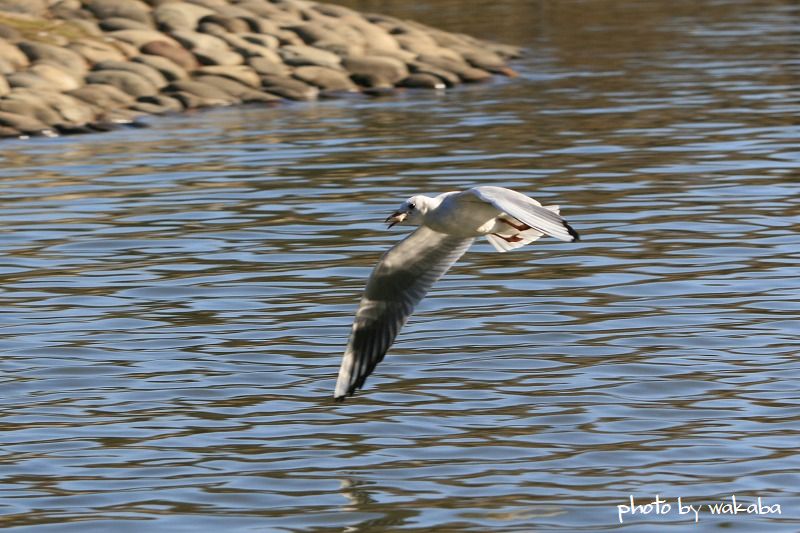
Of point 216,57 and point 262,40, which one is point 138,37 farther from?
point 262,40

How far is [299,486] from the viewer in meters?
8.38

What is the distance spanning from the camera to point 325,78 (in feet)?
89.8

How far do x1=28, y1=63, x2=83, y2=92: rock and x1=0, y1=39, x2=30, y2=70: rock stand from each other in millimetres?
209

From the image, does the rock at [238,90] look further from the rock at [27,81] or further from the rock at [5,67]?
the rock at [5,67]

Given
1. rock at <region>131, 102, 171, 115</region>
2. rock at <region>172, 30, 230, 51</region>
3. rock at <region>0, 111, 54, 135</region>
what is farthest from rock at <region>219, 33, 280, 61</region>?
rock at <region>0, 111, 54, 135</region>

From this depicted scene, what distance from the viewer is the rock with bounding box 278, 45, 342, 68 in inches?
1091

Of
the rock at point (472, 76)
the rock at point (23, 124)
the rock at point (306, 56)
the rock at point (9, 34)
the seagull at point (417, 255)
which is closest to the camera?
the seagull at point (417, 255)

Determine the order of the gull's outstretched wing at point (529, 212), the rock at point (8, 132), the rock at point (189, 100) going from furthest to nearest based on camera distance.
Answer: the rock at point (189, 100)
the rock at point (8, 132)
the gull's outstretched wing at point (529, 212)

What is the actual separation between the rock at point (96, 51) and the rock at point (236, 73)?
53.7 inches

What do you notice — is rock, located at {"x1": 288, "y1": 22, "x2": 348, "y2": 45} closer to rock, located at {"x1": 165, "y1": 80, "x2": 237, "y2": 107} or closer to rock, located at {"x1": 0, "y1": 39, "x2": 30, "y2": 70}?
rock, located at {"x1": 165, "y1": 80, "x2": 237, "y2": 107}

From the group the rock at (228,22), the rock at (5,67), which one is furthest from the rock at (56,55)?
the rock at (228,22)

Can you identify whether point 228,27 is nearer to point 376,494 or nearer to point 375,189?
point 375,189

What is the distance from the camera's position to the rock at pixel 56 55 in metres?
24.8

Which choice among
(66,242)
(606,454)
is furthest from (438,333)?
(66,242)
